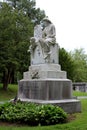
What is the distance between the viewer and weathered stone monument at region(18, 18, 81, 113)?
1002 cm

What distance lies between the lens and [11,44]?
24.7 metres

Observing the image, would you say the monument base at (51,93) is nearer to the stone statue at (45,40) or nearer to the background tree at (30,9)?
the stone statue at (45,40)

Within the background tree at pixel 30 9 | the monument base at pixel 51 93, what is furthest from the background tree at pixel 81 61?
the monument base at pixel 51 93

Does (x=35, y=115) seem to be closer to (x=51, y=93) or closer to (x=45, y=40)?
(x=51, y=93)

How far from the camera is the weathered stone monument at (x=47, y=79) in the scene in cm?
1002

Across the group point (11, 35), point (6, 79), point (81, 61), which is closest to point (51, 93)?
point (11, 35)

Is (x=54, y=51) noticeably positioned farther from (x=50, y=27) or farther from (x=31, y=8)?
(x=31, y=8)

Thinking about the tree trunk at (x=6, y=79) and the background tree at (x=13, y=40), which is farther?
the tree trunk at (x=6, y=79)

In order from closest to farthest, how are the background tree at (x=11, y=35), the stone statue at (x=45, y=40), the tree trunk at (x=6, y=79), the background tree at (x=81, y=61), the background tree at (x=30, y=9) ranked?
the stone statue at (x=45, y=40)
the background tree at (x=11, y=35)
the tree trunk at (x=6, y=79)
the background tree at (x=30, y=9)
the background tree at (x=81, y=61)

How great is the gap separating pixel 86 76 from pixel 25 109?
52.4 meters

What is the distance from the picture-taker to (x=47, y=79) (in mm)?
10102

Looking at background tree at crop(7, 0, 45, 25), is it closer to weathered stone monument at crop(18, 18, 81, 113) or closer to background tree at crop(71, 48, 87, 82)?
background tree at crop(71, 48, 87, 82)

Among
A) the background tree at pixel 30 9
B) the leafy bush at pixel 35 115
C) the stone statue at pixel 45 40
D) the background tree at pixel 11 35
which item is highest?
the background tree at pixel 30 9

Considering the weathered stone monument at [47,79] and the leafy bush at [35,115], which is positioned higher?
the weathered stone monument at [47,79]
